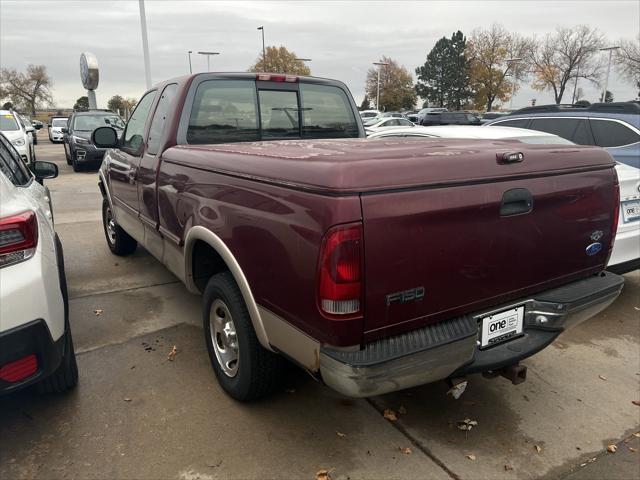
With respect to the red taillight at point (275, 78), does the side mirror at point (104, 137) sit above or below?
below

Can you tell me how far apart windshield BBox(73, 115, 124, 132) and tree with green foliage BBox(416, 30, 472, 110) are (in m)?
60.1

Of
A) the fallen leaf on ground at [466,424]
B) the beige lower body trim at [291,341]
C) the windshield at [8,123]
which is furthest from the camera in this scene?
the windshield at [8,123]

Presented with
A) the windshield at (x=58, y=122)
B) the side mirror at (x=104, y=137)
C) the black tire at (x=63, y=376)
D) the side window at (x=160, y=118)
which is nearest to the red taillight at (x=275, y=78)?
the side window at (x=160, y=118)

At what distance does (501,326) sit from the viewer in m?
2.43

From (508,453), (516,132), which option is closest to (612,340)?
(508,453)

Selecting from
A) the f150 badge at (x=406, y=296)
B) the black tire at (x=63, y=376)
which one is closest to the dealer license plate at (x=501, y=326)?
the f150 badge at (x=406, y=296)

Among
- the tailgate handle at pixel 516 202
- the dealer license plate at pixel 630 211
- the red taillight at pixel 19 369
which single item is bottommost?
the red taillight at pixel 19 369

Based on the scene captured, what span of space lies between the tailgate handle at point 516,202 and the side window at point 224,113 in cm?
226

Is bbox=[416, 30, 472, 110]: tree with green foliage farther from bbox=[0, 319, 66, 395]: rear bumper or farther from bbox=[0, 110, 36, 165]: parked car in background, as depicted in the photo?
bbox=[0, 319, 66, 395]: rear bumper

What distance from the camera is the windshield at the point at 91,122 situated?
49.7ft

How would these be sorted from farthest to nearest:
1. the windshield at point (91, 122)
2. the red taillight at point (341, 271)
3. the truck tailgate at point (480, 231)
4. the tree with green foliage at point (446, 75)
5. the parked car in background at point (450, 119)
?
the tree with green foliage at point (446, 75) → the parked car in background at point (450, 119) → the windshield at point (91, 122) → the truck tailgate at point (480, 231) → the red taillight at point (341, 271)

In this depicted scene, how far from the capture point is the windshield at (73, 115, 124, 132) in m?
15.1

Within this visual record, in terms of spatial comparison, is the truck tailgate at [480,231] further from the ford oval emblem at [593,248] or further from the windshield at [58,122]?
the windshield at [58,122]

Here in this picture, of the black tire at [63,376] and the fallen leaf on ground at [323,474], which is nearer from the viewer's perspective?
the fallen leaf on ground at [323,474]
